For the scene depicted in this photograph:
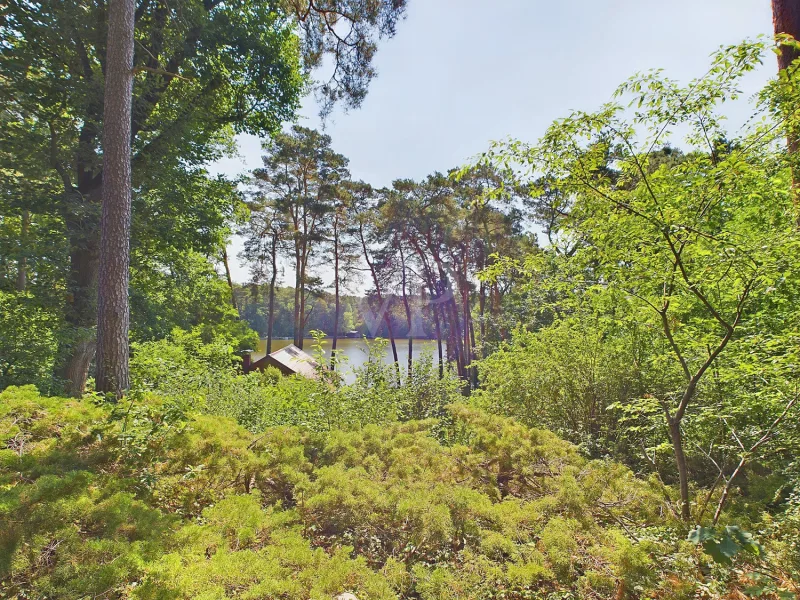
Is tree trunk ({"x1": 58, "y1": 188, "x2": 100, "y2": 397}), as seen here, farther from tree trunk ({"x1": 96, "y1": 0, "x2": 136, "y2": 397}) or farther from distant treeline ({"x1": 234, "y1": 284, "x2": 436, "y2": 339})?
distant treeline ({"x1": 234, "y1": 284, "x2": 436, "y2": 339})

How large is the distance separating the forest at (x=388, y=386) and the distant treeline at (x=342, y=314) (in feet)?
40.8

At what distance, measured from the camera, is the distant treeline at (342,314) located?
1961 centimetres

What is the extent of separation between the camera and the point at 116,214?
4.28 metres

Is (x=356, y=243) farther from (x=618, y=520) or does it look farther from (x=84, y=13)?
(x=618, y=520)

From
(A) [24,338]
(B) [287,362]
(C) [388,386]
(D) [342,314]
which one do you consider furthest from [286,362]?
(D) [342,314]

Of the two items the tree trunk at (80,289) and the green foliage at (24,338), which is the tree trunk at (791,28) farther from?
the green foliage at (24,338)

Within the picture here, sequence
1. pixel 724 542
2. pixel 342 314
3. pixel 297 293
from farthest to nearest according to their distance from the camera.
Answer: pixel 342 314
pixel 297 293
pixel 724 542

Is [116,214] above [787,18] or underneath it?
underneath

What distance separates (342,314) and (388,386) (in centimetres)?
4088

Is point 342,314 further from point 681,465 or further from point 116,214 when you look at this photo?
point 681,465

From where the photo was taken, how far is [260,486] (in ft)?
9.94

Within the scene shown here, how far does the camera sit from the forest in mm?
1973

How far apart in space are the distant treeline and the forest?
489 inches

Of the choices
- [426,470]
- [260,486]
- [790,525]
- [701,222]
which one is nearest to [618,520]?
[790,525]
